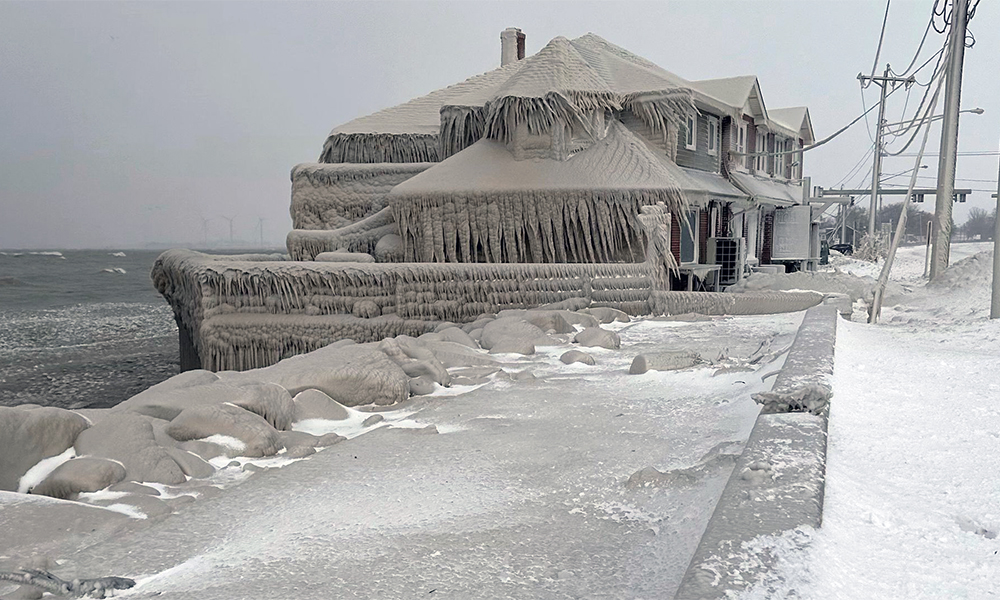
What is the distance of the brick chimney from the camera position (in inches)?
924

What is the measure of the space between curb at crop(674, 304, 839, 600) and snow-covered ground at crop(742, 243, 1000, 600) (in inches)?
2.7

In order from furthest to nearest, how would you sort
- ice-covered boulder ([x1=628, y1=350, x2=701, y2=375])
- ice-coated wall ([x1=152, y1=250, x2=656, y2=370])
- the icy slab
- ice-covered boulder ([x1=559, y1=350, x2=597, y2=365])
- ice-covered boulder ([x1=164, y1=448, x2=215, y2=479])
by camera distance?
ice-coated wall ([x1=152, y1=250, x2=656, y2=370]), ice-covered boulder ([x1=559, y1=350, x2=597, y2=365]), ice-covered boulder ([x1=628, y1=350, x2=701, y2=375]), ice-covered boulder ([x1=164, y1=448, x2=215, y2=479]), the icy slab

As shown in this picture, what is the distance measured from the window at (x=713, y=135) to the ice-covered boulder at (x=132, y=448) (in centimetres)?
1848

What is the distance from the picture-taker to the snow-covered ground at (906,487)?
1.93m

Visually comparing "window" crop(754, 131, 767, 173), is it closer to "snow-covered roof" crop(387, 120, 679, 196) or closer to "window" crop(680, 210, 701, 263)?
"window" crop(680, 210, 701, 263)

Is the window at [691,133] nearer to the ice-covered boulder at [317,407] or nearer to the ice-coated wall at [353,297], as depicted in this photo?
the ice-coated wall at [353,297]

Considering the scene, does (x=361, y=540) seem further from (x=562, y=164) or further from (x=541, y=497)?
(x=562, y=164)

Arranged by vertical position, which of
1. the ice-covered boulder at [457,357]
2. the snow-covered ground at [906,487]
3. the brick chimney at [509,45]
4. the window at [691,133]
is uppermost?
the brick chimney at [509,45]

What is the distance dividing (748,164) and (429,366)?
20.4 metres

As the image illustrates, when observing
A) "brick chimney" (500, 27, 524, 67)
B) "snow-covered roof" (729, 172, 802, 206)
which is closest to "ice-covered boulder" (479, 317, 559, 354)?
"snow-covered roof" (729, 172, 802, 206)

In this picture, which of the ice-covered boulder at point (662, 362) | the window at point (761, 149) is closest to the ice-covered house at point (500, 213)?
the window at point (761, 149)

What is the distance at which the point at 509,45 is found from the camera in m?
23.6

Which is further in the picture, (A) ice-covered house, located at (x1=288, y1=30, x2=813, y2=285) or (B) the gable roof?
(B) the gable roof

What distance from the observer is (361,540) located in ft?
8.83
